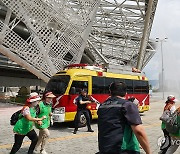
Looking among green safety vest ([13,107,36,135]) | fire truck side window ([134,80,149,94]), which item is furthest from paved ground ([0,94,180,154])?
fire truck side window ([134,80,149,94])

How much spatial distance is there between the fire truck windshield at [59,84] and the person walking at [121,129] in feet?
26.6

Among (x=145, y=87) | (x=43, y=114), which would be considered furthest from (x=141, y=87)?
(x=43, y=114)

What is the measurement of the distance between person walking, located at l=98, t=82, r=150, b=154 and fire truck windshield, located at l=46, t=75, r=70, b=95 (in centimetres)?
810

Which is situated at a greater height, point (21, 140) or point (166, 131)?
point (166, 131)

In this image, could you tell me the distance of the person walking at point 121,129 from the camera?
10.2 feet

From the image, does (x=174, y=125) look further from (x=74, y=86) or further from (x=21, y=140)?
(x=74, y=86)

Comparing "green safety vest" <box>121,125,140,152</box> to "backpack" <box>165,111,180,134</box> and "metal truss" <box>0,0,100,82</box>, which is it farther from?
"metal truss" <box>0,0,100,82</box>

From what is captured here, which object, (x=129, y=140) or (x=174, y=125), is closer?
(x=129, y=140)

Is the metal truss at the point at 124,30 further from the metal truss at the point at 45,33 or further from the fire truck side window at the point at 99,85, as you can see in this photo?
the fire truck side window at the point at 99,85

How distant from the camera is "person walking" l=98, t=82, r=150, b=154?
312 cm

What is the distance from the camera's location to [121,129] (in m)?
3.16

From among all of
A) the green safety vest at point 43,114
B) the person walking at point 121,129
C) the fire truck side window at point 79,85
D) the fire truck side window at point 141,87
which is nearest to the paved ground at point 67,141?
the green safety vest at point 43,114

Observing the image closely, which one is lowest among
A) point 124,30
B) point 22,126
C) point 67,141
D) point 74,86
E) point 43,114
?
point 67,141

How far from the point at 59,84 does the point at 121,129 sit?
8647mm
